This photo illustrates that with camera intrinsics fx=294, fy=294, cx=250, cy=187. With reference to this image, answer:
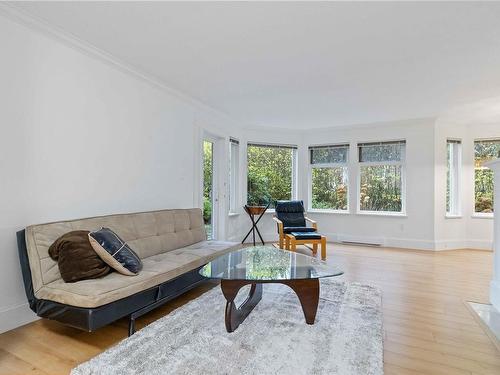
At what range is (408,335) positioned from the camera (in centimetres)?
216

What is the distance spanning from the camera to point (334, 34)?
2.40 meters

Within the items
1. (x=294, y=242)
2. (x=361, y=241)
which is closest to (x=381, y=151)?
(x=361, y=241)

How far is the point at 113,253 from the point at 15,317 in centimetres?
88

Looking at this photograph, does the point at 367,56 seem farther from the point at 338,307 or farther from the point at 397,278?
the point at 397,278

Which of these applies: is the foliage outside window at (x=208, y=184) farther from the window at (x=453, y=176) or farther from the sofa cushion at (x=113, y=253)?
the window at (x=453, y=176)

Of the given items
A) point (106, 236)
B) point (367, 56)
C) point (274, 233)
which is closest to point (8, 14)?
point (106, 236)

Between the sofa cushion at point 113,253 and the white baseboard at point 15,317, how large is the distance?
0.76 m

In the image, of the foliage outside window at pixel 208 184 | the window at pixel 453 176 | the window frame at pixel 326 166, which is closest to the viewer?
the foliage outside window at pixel 208 184

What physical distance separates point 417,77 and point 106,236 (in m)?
3.56

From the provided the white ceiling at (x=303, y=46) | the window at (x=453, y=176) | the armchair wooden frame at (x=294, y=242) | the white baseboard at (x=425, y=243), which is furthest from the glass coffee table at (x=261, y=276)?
the window at (x=453, y=176)

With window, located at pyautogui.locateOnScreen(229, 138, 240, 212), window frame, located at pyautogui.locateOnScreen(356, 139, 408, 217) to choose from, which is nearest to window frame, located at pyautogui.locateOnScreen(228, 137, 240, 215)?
window, located at pyautogui.locateOnScreen(229, 138, 240, 212)

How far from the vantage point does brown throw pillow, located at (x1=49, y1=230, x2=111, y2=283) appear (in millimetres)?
2070

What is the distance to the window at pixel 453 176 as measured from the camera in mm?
5453

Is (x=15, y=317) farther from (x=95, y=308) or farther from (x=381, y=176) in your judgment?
(x=381, y=176)
